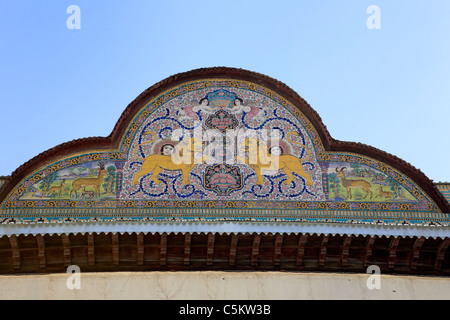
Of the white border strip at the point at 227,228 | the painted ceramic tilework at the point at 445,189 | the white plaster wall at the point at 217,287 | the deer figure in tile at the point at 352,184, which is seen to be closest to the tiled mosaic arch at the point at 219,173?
the deer figure in tile at the point at 352,184

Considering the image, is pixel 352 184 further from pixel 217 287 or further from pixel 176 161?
pixel 217 287

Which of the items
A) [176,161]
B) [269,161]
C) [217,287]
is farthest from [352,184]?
[217,287]

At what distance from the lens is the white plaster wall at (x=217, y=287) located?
8922mm

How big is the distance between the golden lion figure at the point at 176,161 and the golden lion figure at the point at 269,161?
0.72 m

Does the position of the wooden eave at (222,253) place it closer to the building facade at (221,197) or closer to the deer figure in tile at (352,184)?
the building facade at (221,197)

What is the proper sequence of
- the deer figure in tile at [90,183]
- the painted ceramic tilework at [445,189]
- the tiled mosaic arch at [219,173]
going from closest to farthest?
the tiled mosaic arch at [219,173] < the deer figure in tile at [90,183] < the painted ceramic tilework at [445,189]

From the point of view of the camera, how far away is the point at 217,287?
30.1 ft

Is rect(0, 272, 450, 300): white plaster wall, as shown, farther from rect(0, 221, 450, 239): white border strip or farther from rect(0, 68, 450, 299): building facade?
rect(0, 221, 450, 239): white border strip

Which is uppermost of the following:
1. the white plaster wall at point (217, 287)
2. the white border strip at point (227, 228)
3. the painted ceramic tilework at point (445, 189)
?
the painted ceramic tilework at point (445, 189)

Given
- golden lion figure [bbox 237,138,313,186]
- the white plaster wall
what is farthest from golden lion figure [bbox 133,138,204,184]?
the white plaster wall

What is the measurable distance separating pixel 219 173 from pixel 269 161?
0.84 m

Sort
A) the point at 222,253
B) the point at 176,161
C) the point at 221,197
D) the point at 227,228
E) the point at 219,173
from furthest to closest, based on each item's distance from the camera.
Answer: the point at 176,161 → the point at 219,173 → the point at 221,197 → the point at 222,253 → the point at 227,228

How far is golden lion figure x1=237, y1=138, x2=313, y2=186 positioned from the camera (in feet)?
42.2

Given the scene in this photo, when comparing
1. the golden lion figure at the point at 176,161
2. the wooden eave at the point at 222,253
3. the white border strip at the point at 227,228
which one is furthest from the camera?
the golden lion figure at the point at 176,161
